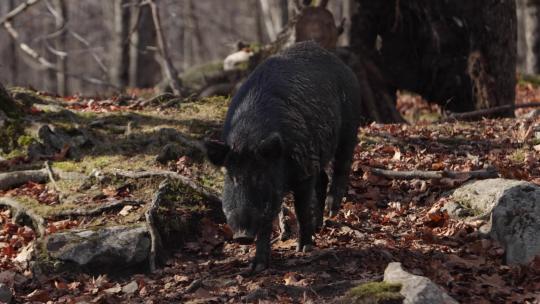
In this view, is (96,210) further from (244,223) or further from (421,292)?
(421,292)

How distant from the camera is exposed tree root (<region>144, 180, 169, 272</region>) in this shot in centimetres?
718

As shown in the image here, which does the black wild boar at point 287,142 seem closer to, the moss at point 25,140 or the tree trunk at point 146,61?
the moss at point 25,140

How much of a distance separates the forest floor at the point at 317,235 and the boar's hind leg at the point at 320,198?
122mm

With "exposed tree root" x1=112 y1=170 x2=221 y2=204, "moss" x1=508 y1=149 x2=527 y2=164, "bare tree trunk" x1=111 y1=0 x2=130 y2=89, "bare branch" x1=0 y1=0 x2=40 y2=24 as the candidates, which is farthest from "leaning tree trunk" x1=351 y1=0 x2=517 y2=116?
"bare tree trunk" x1=111 y1=0 x2=130 y2=89

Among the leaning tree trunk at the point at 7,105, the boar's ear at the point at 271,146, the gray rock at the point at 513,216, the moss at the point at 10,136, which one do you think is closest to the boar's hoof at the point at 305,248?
the boar's ear at the point at 271,146

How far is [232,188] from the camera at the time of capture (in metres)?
6.16

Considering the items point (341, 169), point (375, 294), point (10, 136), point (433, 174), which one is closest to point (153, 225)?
point (341, 169)

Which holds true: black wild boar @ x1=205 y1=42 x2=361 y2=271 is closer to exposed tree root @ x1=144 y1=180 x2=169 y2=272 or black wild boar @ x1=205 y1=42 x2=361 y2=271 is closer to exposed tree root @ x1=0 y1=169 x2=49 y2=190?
exposed tree root @ x1=144 y1=180 x2=169 y2=272

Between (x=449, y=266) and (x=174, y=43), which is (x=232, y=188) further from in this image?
(x=174, y=43)

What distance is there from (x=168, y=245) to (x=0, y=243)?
1883 mm

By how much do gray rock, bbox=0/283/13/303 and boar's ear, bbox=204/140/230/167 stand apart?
2.27m

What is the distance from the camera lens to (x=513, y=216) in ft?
22.5

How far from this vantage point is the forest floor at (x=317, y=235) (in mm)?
6223

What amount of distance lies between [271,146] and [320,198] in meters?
1.99
